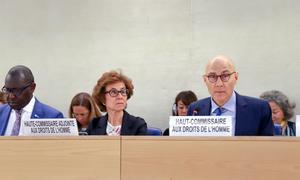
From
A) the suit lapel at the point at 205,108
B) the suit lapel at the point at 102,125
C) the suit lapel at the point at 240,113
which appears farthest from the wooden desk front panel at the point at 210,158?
the suit lapel at the point at 102,125

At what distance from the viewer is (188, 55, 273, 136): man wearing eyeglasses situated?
2.06 m

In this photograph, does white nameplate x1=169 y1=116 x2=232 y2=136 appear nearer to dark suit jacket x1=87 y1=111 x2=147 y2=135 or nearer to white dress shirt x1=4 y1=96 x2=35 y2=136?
dark suit jacket x1=87 y1=111 x2=147 y2=135

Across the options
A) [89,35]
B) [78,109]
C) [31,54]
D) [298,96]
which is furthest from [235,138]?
[31,54]

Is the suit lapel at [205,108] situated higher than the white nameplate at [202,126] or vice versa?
the suit lapel at [205,108]

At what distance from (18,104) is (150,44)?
204 centimetres

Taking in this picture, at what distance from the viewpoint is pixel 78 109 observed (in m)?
3.25

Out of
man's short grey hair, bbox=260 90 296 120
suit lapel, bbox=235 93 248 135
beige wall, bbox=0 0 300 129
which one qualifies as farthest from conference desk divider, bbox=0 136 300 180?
beige wall, bbox=0 0 300 129

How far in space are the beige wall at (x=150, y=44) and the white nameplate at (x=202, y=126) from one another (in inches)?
91.7

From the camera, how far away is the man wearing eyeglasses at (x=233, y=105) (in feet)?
6.76

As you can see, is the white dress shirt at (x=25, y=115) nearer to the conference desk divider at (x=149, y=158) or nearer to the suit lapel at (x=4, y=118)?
the suit lapel at (x=4, y=118)

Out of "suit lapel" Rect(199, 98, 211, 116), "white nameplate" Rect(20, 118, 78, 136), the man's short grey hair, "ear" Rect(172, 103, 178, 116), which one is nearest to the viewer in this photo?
"white nameplate" Rect(20, 118, 78, 136)

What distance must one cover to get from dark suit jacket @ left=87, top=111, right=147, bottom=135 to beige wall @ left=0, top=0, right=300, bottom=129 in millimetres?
1752

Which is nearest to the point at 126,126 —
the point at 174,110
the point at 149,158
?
the point at 149,158

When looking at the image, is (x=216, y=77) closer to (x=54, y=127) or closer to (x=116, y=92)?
(x=116, y=92)
